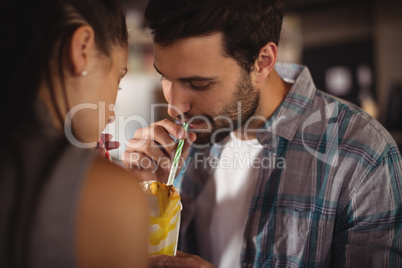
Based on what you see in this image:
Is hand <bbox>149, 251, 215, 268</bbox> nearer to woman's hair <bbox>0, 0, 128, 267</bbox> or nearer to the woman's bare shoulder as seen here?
the woman's bare shoulder

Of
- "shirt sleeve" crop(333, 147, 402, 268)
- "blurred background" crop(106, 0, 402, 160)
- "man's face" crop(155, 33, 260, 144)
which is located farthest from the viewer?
"blurred background" crop(106, 0, 402, 160)

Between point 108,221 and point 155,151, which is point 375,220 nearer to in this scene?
point 155,151

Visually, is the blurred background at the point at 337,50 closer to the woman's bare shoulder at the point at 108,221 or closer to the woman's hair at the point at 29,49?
the woman's hair at the point at 29,49

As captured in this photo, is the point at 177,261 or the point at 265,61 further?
the point at 265,61

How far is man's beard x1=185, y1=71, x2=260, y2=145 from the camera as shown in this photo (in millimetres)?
1412

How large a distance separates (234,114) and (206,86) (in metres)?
0.20

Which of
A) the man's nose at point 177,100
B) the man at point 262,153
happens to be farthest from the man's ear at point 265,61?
the man's nose at point 177,100

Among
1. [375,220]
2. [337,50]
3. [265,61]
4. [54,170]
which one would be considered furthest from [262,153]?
[337,50]

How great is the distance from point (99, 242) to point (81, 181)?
0.10 meters

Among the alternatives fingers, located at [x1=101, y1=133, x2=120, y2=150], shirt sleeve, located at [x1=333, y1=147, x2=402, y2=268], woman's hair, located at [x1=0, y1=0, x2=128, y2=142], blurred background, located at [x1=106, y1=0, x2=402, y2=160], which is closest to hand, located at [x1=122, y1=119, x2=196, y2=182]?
fingers, located at [x1=101, y1=133, x2=120, y2=150]

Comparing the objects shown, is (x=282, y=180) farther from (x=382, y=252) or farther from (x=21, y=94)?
(x=21, y=94)

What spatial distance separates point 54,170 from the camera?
58 cm

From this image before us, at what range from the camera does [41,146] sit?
604 millimetres

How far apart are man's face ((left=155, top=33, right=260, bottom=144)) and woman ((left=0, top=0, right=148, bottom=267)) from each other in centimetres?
52
